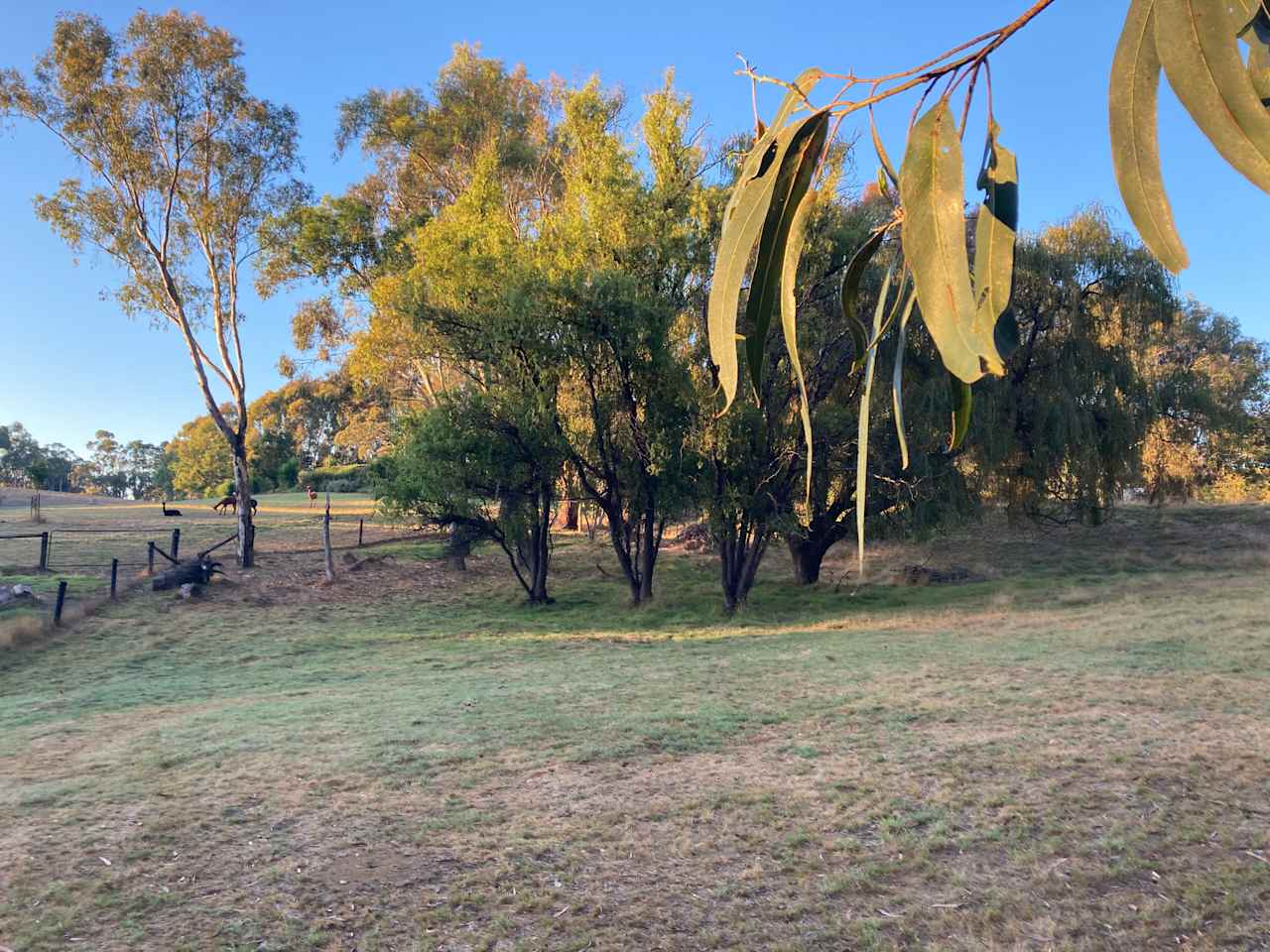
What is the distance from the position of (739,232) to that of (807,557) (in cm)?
1363

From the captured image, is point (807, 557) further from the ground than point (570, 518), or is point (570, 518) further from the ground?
point (570, 518)

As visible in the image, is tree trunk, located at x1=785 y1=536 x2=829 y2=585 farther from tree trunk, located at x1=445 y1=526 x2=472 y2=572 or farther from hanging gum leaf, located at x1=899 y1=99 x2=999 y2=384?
hanging gum leaf, located at x1=899 y1=99 x2=999 y2=384

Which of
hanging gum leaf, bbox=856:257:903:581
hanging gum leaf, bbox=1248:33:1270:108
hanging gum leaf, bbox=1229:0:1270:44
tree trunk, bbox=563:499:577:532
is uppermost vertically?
hanging gum leaf, bbox=1248:33:1270:108

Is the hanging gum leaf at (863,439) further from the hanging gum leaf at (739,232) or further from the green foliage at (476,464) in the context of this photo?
the green foliage at (476,464)

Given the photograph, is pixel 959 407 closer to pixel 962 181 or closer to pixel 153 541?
pixel 962 181

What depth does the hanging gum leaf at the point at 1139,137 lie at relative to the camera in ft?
3.92

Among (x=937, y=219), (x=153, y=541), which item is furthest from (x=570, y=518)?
(x=937, y=219)

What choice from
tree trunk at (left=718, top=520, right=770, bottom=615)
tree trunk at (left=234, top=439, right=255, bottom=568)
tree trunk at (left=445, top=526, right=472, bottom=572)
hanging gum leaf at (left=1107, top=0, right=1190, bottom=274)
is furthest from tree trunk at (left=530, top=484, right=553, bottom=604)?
hanging gum leaf at (left=1107, top=0, right=1190, bottom=274)

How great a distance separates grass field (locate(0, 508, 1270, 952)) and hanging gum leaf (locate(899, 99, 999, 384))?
7.40ft

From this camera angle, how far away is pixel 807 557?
14641 millimetres

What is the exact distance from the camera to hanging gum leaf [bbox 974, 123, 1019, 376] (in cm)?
137

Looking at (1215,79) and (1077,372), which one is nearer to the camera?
(1215,79)

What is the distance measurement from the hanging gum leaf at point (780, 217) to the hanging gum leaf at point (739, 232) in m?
0.03

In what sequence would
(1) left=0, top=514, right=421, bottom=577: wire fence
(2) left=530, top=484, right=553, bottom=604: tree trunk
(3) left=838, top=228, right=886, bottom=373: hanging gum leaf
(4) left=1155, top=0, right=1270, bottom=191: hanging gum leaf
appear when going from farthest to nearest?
(1) left=0, top=514, right=421, bottom=577: wire fence < (2) left=530, top=484, right=553, bottom=604: tree trunk < (3) left=838, top=228, right=886, bottom=373: hanging gum leaf < (4) left=1155, top=0, right=1270, bottom=191: hanging gum leaf
